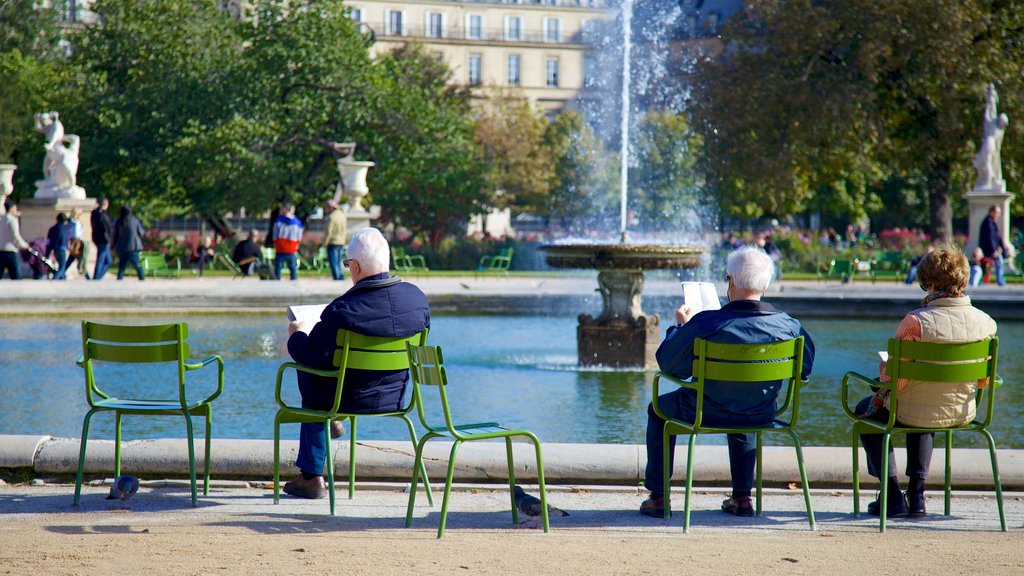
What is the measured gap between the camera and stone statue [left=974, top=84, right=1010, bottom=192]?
29391mm

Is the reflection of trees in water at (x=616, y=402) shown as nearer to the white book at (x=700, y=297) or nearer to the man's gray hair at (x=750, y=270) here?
the white book at (x=700, y=297)

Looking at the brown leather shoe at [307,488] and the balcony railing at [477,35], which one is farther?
the balcony railing at [477,35]

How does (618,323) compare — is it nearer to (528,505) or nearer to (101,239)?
(528,505)

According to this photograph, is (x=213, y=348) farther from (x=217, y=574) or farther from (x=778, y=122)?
(x=778, y=122)

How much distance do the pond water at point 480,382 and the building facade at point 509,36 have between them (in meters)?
65.3

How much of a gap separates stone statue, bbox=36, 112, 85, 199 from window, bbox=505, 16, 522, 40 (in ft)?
190

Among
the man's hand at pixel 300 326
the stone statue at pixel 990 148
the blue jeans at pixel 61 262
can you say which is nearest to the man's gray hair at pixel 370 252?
the man's hand at pixel 300 326

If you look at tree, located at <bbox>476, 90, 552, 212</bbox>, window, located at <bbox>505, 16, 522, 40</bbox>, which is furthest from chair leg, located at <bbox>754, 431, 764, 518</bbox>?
window, located at <bbox>505, 16, 522, 40</bbox>

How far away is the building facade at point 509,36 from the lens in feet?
264

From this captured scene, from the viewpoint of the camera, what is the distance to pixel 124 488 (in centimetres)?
587

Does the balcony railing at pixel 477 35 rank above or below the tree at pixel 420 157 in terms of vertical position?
above

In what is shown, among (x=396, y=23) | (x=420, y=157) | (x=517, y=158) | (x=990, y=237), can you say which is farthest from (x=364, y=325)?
(x=396, y=23)

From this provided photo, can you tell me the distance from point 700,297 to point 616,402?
13.6ft

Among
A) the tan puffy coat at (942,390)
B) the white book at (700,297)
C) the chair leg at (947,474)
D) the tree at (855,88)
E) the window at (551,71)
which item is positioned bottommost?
the chair leg at (947,474)
